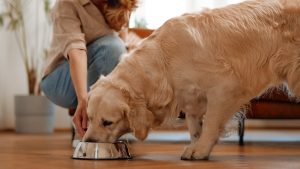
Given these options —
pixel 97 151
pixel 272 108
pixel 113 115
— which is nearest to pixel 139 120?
pixel 113 115

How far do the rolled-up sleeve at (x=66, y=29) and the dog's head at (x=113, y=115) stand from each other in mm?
520

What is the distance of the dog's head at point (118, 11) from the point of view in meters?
3.02

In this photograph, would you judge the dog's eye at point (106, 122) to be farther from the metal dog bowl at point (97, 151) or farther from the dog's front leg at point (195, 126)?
the dog's front leg at point (195, 126)

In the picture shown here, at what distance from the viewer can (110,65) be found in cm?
307

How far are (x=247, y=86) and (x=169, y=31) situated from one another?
0.42 m

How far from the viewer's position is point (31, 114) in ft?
16.5

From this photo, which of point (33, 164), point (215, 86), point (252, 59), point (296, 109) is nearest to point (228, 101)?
point (215, 86)

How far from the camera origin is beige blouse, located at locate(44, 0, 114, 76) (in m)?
2.86

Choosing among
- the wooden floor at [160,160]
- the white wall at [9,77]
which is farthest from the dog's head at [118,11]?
the white wall at [9,77]

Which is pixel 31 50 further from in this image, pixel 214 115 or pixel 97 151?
pixel 214 115

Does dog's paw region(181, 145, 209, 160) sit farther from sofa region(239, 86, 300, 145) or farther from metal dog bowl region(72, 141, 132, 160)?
sofa region(239, 86, 300, 145)

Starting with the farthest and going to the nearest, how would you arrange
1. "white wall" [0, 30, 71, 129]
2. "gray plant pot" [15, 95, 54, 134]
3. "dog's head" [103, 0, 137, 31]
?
"white wall" [0, 30, 71, 129] → "gray plant pot" [15, 95, 54, 134] → "dog's head" [103, 0, 137, 31]

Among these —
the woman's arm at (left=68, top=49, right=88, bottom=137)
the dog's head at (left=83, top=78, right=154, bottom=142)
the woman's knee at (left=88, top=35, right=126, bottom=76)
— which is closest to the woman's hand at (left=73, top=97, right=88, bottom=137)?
the woman's arm at (left=68, top=49, right=88, bottom=137)

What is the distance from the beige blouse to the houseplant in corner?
1.86 meters
